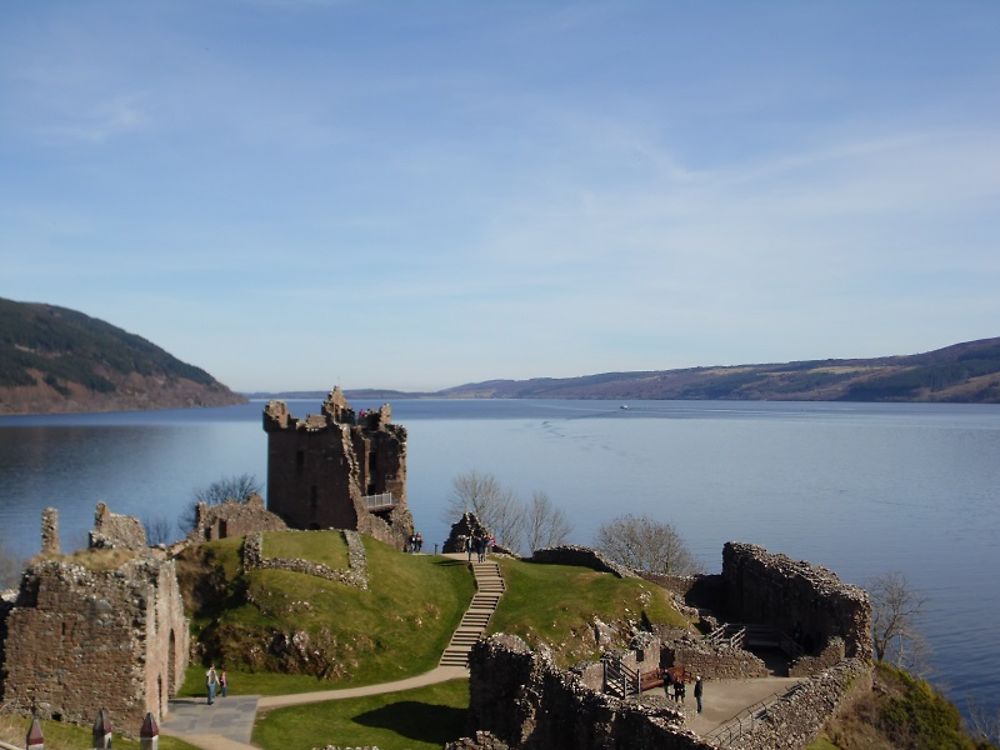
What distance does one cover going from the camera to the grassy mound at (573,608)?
34312 mm

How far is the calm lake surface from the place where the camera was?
67.3 m

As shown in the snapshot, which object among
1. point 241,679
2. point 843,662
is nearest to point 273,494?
point 241,679

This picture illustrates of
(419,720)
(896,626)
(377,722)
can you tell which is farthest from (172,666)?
(896,626)

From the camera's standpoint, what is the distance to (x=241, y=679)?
30.8 meters

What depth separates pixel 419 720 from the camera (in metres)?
28.0

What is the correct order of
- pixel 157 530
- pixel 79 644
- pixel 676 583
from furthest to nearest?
pixel 157 530, pixel 676 583, pixel 79 644

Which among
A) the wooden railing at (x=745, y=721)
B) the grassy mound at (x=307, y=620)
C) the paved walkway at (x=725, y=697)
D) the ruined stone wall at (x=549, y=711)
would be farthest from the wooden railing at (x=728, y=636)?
the ruined stone wall at (x=549, y=711)

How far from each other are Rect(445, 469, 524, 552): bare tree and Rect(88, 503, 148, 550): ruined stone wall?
4462 cm

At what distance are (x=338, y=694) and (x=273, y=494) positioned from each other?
2699cm

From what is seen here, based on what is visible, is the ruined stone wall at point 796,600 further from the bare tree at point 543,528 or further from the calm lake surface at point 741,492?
the bare tree at point 543,528

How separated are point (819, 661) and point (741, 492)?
82992 mm

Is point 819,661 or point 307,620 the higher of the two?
point 307,620

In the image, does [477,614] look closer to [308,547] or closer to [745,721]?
[308,547]

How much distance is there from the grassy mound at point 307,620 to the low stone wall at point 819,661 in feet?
42.2
